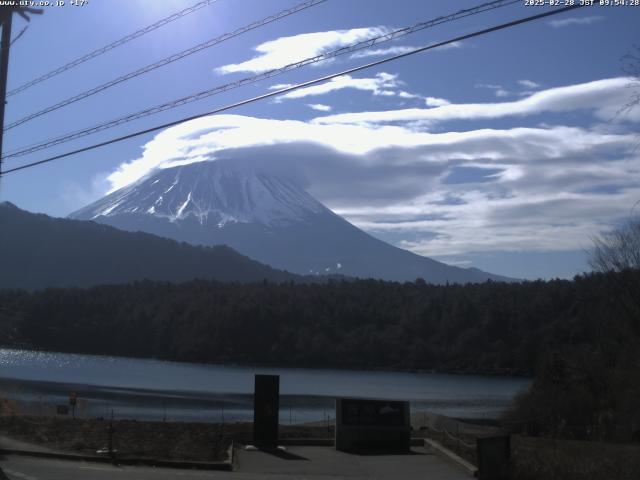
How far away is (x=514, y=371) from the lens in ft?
349

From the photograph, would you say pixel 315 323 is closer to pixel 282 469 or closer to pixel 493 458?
pixel 282 469

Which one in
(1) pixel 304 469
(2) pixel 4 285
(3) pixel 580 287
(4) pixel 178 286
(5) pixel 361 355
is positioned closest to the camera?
(1) pixel 304 469

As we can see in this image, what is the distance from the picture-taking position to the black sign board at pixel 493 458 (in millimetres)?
15422

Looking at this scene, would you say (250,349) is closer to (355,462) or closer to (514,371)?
(514,371)

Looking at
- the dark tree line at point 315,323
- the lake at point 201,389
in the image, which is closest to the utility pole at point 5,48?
the lake at point 201,389

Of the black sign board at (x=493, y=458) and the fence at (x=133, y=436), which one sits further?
the fence at (x=133, y=436)

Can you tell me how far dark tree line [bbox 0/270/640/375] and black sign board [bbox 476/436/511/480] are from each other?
289 feet

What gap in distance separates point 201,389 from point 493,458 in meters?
57.3

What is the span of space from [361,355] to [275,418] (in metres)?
100

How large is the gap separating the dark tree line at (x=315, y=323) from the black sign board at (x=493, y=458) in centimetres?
8811

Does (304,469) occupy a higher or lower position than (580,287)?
lower

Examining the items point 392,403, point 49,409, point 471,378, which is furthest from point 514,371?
point 392,403

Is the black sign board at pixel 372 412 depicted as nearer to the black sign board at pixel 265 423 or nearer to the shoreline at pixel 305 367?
the black sign board at pixel 265 423

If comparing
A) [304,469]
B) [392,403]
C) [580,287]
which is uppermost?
[580,287]
